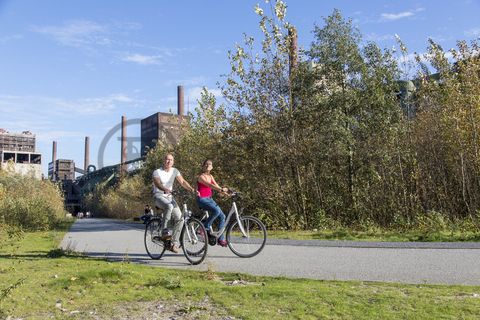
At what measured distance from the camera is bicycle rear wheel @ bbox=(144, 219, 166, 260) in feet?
30.0

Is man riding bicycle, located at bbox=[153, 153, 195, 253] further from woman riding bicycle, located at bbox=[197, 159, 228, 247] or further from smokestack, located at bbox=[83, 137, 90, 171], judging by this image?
smokestack, located at bbox=[83, 137, 90, 171]

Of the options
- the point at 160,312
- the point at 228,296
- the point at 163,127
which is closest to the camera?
the point at 160,312

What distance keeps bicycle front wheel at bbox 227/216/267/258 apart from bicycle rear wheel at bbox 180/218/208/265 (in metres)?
0.62

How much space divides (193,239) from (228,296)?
132 inches

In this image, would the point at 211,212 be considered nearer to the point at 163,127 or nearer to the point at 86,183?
the point at 163,127

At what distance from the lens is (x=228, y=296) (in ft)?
17.6

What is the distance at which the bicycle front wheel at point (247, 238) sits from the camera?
29.2 feet

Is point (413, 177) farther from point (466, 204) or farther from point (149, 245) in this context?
point (149, 245)

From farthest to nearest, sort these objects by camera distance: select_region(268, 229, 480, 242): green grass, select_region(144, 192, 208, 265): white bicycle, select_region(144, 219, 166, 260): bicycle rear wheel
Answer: select_region(268, 229, 480, 242): green grass → select_region(144, 219, 166, 260): bicycle rear wheel → select_region(144, 192, 208, 265): white bicycle

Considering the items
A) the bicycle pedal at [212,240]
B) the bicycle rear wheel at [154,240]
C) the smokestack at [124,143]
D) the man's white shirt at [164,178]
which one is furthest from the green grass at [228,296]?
the smokestack at [124,143]

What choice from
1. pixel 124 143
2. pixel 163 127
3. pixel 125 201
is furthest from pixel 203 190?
pixel 124 143

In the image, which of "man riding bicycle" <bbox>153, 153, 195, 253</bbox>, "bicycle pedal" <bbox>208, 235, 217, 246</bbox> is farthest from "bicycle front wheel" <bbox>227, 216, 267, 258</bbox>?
"man riding bicycle" <bbox>153, 153, 195, 253</bbox>

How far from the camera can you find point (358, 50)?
1730 cm

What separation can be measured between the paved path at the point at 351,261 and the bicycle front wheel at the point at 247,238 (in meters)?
0.17
